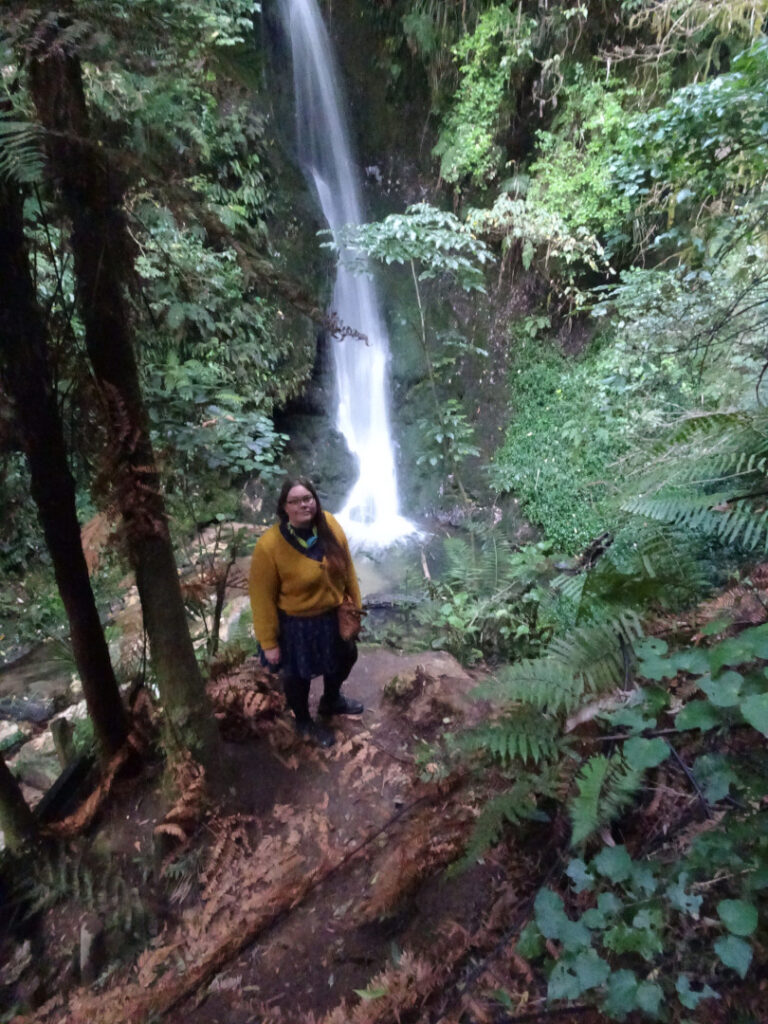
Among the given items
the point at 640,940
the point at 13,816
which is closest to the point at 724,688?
the point at 640,940

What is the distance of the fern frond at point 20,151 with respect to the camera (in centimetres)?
155

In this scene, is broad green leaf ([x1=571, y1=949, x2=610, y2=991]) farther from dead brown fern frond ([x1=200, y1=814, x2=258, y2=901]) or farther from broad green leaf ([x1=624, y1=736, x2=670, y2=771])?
dead brown fern frond ([x1=200, y1=814, x2=258, y2=901])

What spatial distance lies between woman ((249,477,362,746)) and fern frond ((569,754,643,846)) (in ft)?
5.47

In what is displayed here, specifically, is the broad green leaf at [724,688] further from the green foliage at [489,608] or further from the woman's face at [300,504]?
the green foliage at [489,608]

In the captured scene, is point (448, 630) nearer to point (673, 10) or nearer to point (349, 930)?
point (349, 930)

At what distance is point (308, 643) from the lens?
300cm

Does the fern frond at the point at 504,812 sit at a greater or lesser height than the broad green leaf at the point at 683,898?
lesser

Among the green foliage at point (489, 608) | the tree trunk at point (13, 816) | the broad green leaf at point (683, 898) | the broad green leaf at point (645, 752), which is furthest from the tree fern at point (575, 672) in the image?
the green foliage at point (489, 608)

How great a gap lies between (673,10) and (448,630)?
823 cm

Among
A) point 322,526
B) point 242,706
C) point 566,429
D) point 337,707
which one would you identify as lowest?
point 337,707

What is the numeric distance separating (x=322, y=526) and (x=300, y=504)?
217 mm

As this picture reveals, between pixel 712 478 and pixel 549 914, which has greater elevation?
pixel 712 478

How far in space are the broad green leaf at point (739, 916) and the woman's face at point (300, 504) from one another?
2.13m

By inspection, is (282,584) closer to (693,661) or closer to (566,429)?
(693,661)
